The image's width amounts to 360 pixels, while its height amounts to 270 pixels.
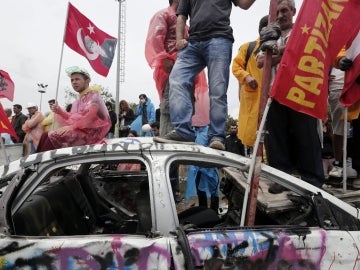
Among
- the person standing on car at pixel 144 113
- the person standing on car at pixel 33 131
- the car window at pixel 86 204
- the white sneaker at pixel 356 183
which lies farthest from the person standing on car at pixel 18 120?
the white sneaker at pixel 356 183

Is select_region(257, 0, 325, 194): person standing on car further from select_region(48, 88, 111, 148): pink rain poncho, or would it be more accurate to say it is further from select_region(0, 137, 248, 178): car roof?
select_region(48, 88, 111, 148): pink rain poncho

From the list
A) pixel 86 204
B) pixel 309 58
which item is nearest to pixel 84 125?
pixel 86 204

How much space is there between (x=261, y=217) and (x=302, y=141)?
94cm

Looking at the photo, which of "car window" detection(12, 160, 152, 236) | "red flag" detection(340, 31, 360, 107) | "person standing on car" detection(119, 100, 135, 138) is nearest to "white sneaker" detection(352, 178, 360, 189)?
"red flag" detection(340, 31, 360, 107)

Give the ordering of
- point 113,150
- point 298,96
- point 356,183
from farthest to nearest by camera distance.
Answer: point 356,183 < point 298,96 < point 113,150

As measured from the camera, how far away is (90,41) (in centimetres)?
617

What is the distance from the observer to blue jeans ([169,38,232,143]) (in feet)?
12.0

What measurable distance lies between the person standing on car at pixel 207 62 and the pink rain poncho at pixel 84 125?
119 centimetres

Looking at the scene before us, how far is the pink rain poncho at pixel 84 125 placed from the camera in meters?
4.54

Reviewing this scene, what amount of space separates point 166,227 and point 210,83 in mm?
1927

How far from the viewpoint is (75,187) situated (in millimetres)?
3223

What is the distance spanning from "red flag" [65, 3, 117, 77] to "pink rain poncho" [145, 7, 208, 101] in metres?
1.76

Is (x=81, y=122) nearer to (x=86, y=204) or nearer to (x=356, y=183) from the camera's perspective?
(x=86, y=204)

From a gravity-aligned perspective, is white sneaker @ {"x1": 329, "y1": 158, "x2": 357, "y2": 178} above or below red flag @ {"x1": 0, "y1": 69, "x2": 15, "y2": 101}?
below
